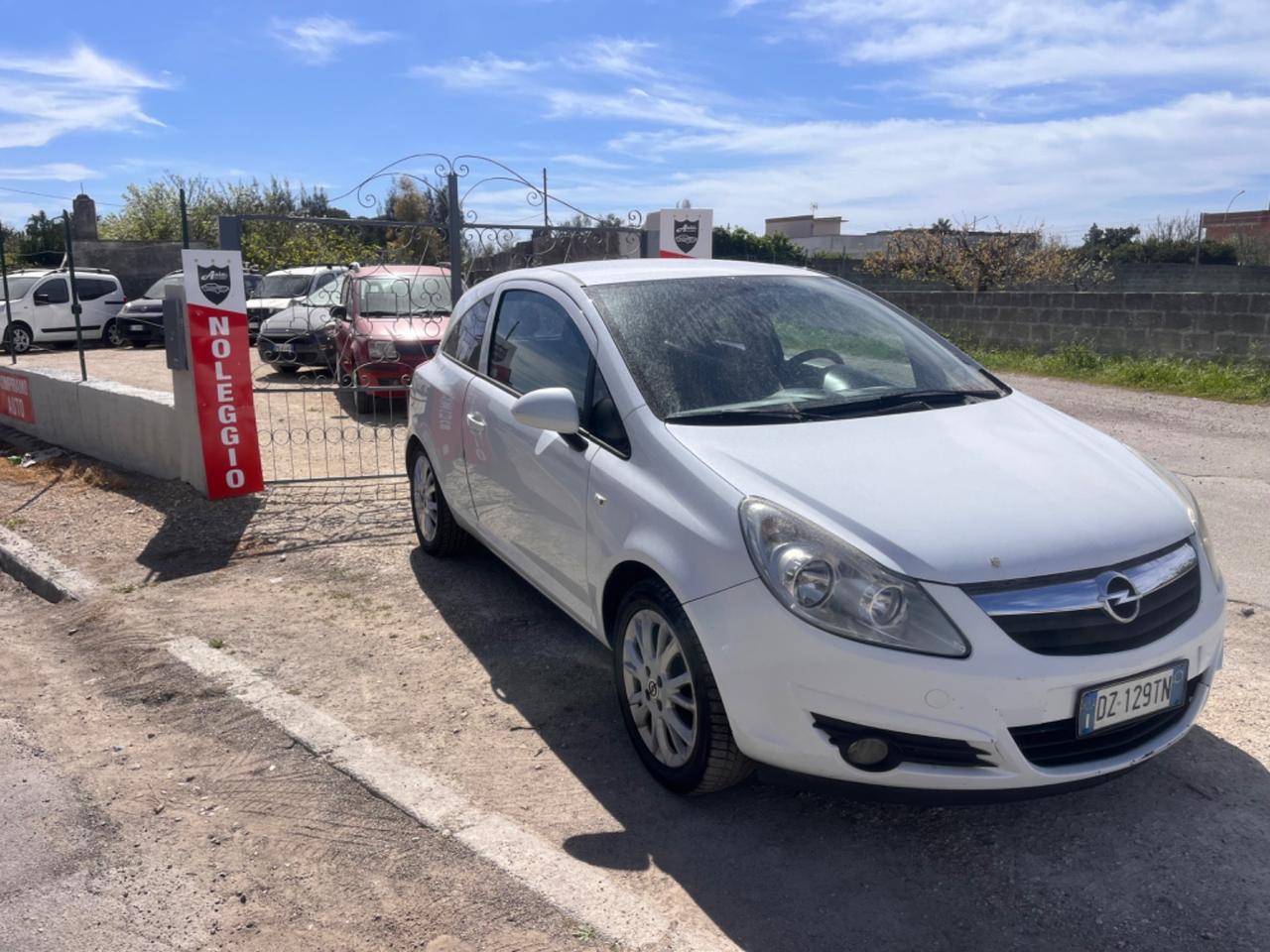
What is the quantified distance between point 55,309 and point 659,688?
21.6m

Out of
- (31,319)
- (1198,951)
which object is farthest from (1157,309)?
(31,319)

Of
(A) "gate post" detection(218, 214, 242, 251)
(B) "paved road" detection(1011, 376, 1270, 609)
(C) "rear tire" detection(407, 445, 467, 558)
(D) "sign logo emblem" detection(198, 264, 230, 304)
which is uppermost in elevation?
(A) "gate post" detection(218, 214, 242, 251)

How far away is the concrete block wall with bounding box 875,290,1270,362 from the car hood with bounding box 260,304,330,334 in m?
10.3

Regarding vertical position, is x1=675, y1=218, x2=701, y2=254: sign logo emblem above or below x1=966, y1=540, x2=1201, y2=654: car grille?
above

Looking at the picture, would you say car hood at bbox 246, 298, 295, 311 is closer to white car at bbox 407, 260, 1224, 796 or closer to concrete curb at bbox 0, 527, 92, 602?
concrete curb at bbox 0, 527, 92, 602

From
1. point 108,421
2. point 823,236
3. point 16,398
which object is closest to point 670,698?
point 108,421

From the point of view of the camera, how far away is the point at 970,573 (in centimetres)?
285

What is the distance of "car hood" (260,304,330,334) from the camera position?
14.7m

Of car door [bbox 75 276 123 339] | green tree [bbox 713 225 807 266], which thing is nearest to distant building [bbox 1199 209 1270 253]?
green tree [bbox 713 225 807 266]

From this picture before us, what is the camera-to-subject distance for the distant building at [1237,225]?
1738 inches

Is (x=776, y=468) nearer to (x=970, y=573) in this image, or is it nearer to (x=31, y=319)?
(x=970, y=573)

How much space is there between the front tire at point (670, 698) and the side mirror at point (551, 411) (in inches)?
26.6

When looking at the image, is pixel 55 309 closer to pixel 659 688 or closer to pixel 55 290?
pixel 55 290

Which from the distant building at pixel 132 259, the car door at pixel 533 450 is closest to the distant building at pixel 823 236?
the distant building at pixel 132 259
